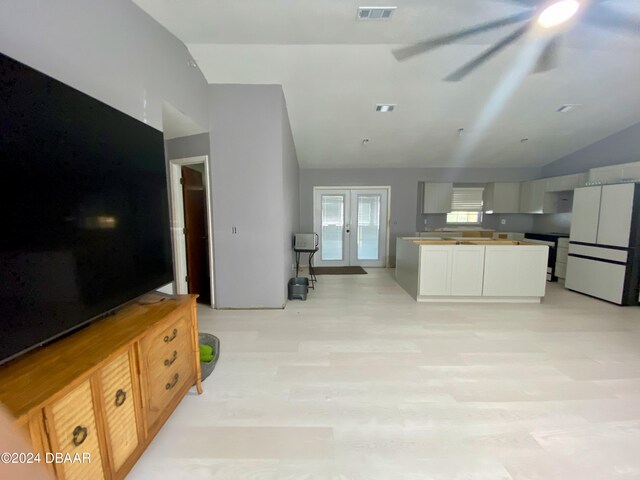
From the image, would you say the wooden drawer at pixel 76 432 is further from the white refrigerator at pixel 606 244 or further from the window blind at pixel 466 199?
the window blind at pixel 466 199

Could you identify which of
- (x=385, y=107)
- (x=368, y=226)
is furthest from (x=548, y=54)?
(x=368, y=226)

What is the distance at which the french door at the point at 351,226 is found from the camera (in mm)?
6000

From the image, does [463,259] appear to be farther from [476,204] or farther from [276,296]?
[476,204]

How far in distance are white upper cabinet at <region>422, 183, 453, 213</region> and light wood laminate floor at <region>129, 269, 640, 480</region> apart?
133 inches

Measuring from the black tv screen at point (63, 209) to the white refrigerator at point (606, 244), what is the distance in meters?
5.69

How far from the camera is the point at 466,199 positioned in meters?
6.19

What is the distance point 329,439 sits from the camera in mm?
1451

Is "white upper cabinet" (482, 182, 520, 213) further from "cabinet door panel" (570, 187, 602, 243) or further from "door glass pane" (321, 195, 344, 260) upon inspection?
"door glass pane" (321, 195, 344, 260)

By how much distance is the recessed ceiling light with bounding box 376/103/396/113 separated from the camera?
11.7 ft

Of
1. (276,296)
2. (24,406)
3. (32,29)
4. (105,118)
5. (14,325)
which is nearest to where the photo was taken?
→ (24,406)

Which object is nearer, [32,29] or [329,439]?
[32,29]

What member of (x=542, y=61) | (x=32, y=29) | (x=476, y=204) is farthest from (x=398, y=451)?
(x=476, y=204)

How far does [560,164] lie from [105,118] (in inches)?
301

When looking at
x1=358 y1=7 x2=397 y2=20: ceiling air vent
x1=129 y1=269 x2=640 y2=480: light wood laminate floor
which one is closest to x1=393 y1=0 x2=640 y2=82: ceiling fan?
x1=358 y1=7 x2=397 y2=20: ceiling air vent
